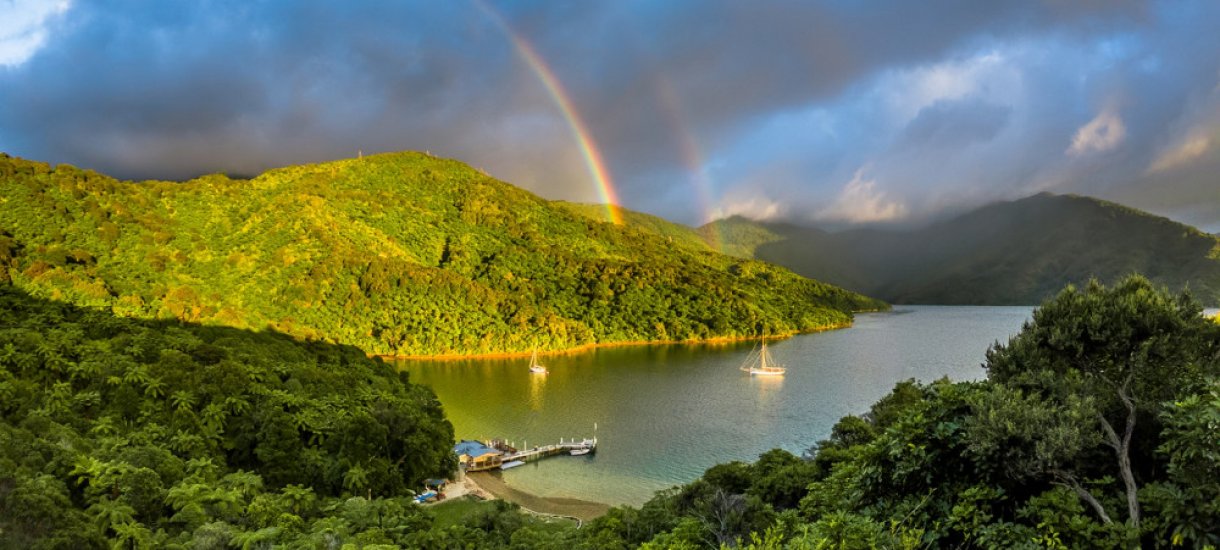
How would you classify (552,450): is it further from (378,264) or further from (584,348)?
(378,264)

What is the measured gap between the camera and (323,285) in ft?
325

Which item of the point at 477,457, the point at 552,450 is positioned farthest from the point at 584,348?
the point at 477,457

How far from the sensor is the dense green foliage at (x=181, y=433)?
13.5 meters

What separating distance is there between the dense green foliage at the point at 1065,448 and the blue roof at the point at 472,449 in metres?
32.5

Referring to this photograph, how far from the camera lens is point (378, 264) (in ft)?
351

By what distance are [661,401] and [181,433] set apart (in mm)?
44814

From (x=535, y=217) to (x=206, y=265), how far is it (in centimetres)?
9625

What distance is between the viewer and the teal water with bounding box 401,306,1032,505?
131ft

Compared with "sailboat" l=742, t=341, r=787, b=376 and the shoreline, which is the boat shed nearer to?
the shoreline

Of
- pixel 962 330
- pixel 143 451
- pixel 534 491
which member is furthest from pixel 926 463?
pixel 962 330

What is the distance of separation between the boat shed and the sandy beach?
1.39m

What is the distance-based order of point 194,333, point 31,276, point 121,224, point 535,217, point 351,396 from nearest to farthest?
point 351,396 → point 194,333 → point 31,276 → point 121,224 → point 535,217

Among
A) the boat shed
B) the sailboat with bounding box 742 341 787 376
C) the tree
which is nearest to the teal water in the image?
the boat shed

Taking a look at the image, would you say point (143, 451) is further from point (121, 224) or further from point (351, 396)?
point (121, 224)
